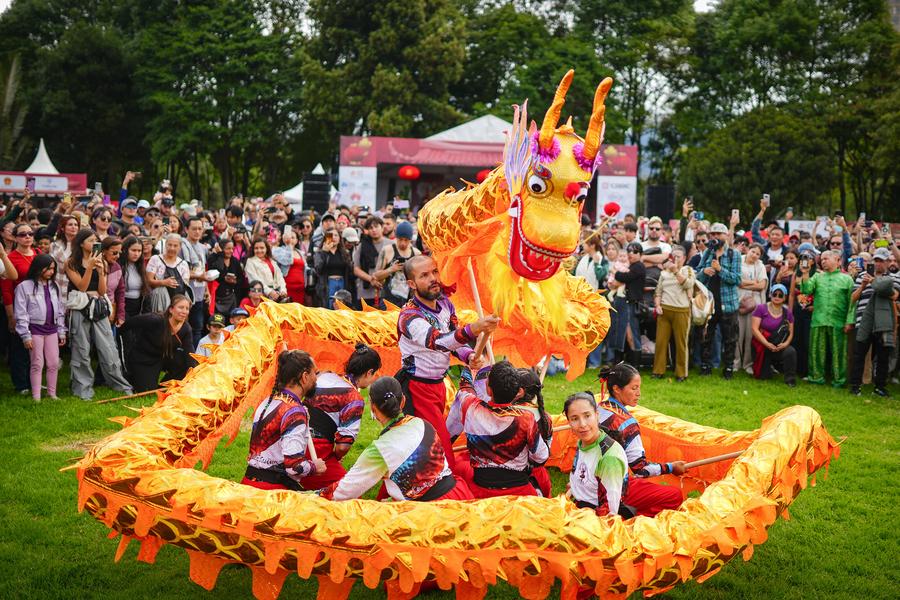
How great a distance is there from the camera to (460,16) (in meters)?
31.3

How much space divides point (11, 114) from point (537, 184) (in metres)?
30.0

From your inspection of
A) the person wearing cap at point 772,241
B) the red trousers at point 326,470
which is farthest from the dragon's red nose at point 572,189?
the person wearing cap at point 772,241

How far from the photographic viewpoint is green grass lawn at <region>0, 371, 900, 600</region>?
4.60 meters

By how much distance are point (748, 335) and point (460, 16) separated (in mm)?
23413

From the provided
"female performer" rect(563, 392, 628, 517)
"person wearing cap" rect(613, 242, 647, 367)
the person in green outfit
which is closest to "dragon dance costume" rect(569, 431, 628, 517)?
"female performer" rect(563, 392, 628, 517)

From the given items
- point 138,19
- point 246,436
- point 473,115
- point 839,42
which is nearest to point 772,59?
point 839,42

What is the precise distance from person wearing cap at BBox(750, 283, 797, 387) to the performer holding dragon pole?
616cm

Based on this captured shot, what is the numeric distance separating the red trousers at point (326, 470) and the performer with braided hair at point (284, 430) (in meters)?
0.55

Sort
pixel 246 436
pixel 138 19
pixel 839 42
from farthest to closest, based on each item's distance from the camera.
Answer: pixel 138 19, pixel 839 42, pixel 246 436

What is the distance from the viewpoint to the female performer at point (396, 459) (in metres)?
4.27

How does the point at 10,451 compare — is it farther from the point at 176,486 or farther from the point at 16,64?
the point at 16,64

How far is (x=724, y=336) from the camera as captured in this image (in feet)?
34.9

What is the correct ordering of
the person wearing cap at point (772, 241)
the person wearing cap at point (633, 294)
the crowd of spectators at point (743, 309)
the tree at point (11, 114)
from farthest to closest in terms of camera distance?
the tree at point (11, 114) → the person wearing cap at point (772, 241) → the person wearing cap at point (633, 294) → the crowd of spectators at point (743, 309)

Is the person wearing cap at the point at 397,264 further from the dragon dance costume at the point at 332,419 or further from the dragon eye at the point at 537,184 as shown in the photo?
the dragon eye at the point at 537,184
